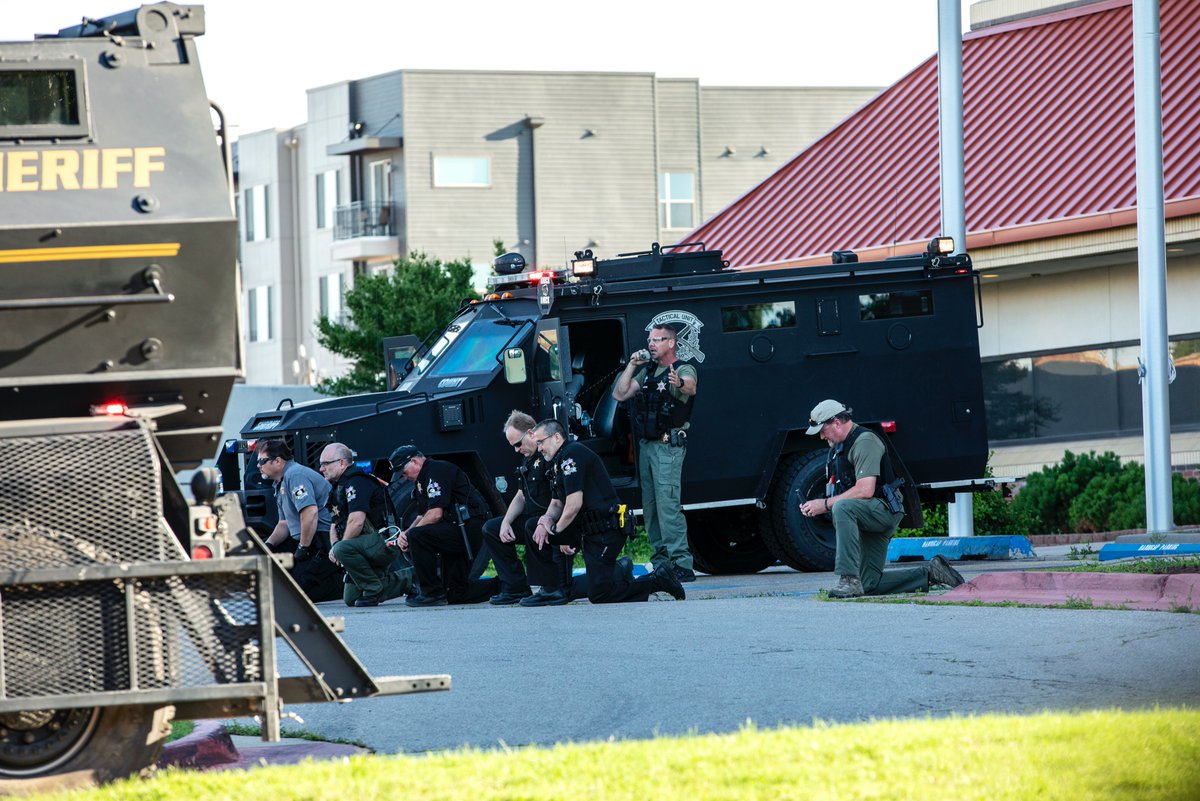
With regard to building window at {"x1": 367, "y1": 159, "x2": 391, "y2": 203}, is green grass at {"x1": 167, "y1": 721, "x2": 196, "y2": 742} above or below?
below

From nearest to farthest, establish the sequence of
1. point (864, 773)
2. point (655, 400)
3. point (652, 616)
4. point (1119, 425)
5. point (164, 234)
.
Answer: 1. point (864, 773)
2. point (164, 234)
3. point (652, 616)
4. point (655, 400)
5. point (1119, 425)

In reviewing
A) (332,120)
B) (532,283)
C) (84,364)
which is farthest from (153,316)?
(332,120)

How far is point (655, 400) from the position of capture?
1509 centimetres

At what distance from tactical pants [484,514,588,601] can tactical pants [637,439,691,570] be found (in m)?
1.21

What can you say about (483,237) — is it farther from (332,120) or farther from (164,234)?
(164,234)

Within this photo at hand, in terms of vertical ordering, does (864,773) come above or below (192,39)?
below

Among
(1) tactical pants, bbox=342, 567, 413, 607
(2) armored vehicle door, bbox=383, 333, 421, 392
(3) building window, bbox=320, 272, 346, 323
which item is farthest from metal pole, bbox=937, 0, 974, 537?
(3) building window, bbox=320, 272, 346, 323

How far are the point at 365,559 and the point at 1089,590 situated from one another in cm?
599

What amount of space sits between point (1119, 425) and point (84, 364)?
18258mm

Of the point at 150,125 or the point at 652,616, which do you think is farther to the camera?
the point at 652,616

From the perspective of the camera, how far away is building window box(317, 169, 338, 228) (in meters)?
51.8

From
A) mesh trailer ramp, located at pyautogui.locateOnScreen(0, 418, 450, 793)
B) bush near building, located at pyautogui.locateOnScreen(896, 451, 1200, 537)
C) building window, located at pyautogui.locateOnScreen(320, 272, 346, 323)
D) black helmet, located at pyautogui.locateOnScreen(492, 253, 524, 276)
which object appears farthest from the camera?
building window, located at pyautogui.locateOnScreen(320, 272, 346, 323)

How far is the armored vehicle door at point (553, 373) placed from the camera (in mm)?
15422

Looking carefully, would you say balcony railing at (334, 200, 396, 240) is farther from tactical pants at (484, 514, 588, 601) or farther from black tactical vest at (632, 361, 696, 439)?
tactical pants at (484, 514, 588, 601)
